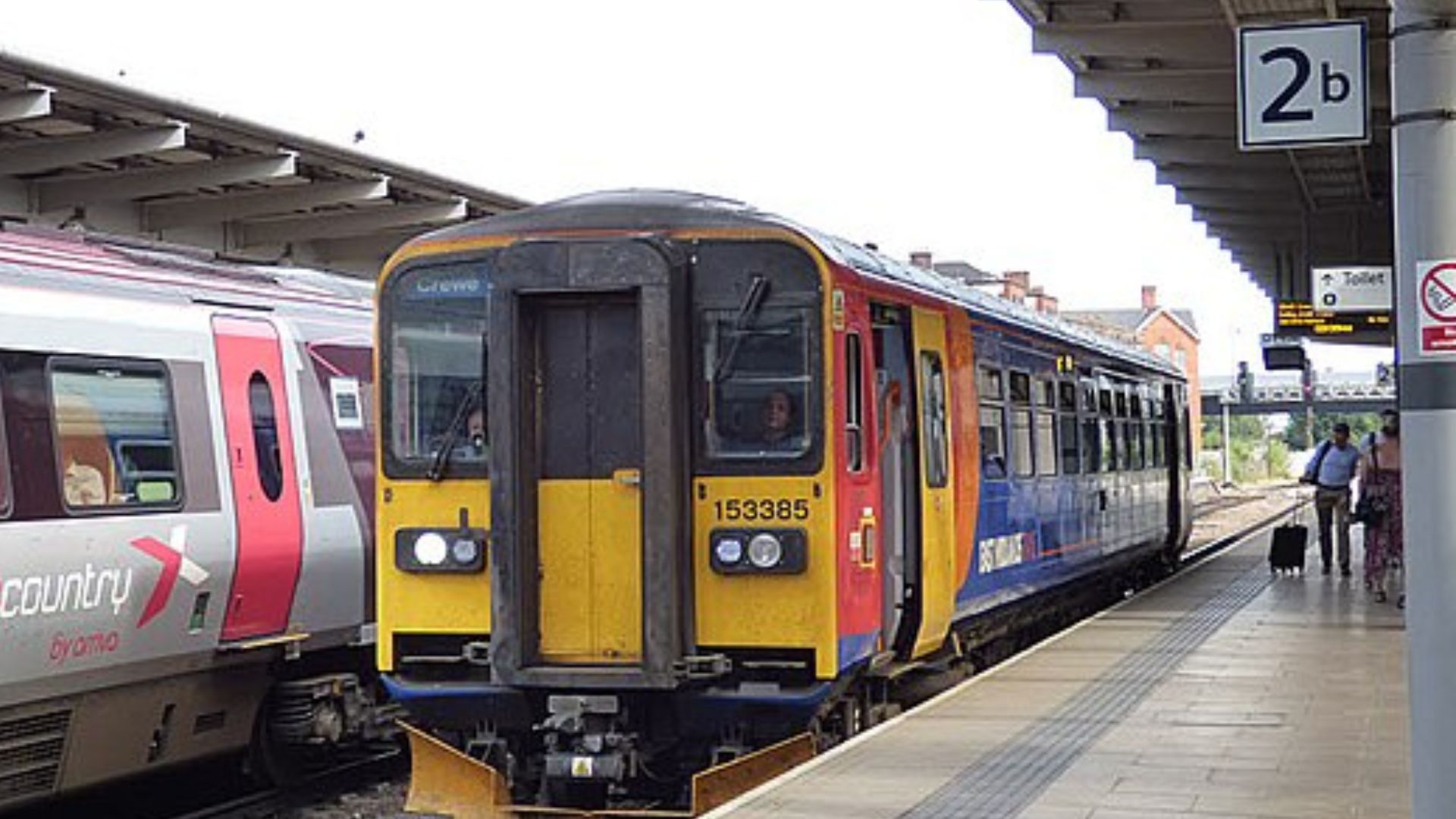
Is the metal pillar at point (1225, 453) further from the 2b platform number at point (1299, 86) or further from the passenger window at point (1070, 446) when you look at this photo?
the 2b platform number at point (1299, 86)

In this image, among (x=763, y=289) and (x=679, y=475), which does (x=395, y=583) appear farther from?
(x=763, y=289)

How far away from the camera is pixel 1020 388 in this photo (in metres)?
13.4

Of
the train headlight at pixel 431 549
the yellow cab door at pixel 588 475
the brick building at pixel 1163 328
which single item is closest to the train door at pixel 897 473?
the yellow cab door at pixel 588 475

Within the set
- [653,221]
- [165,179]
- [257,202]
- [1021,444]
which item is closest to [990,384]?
[1021,444]

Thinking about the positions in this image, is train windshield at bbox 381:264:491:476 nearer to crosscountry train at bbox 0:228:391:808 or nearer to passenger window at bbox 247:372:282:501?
crosscountry train at bbox 0:228:391:808

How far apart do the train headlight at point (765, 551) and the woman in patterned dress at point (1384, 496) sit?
8956 mm

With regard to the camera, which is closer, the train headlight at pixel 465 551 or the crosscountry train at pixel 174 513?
the crosscountry train at pixel 174 513

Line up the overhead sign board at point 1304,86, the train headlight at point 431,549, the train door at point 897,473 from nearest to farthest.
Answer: the overhead sign board at point 1304,86 < the train headlight at point 431,549 < the train door at point 897,473

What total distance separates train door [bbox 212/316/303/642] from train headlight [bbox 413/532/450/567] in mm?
1465

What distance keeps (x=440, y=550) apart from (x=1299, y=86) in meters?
4.66

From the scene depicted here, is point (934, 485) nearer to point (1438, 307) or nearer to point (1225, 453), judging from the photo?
point (1438, 307)

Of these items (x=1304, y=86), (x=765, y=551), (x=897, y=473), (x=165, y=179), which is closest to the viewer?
(x=1304, y=86)

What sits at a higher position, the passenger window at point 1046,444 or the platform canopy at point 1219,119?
the platform canopy at point 1219,119

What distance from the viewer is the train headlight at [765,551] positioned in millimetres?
8891
